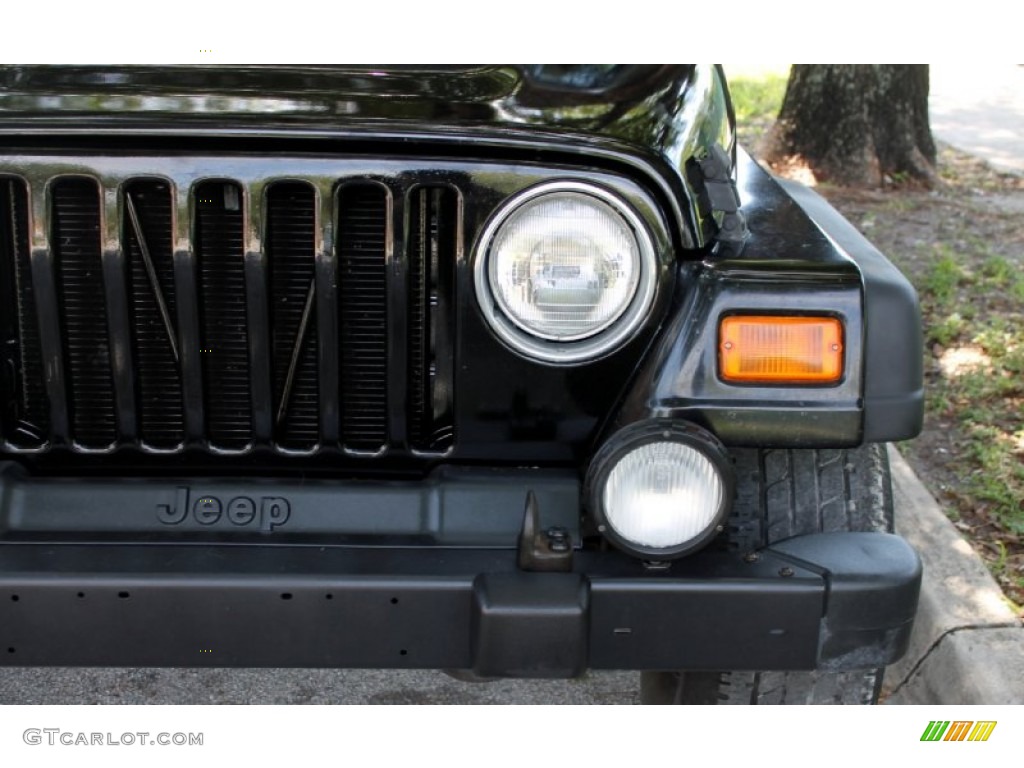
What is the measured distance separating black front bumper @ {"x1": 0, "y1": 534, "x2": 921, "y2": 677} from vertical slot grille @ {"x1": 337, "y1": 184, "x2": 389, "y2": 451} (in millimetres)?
279

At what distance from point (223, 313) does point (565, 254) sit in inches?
23.8

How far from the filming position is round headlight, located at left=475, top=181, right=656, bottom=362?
2041 millimetres

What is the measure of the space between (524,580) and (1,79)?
1.22 m

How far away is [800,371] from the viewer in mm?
2039

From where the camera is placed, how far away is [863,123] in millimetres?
6863

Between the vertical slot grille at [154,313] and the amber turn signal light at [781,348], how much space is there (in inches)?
37.1

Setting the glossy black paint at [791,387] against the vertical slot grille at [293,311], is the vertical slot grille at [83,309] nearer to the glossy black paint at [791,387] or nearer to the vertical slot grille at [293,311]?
the vertical slot grille at [293,311]

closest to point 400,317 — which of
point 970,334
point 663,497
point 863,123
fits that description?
point 663,497

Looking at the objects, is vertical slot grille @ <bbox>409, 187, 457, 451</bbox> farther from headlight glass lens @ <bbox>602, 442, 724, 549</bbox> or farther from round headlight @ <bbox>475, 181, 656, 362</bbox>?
headlight glass lens @ <bbox>602, 442, 724, 549</bbox>

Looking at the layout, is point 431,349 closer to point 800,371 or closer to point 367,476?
point 367,476

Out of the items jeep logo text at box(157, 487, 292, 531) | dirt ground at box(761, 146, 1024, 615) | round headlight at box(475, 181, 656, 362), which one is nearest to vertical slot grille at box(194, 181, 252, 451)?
jeep logo text at box(157, 487, 292, 531)

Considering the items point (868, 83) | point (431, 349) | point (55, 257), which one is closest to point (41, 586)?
point (55, 257)
